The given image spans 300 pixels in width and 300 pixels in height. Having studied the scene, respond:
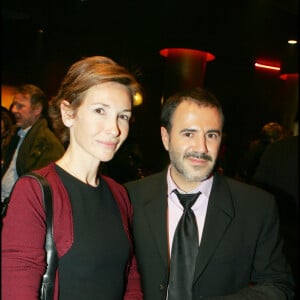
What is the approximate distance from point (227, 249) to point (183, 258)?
20 centimetres

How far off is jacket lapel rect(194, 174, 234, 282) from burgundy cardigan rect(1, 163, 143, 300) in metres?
0.64

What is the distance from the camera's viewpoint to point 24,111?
3.01 meters

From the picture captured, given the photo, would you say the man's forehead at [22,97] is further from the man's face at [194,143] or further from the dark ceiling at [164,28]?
the man's face at [194,143]

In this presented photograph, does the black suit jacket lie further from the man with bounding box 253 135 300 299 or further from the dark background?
the dark background

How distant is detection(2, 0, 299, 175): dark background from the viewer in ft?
10.1

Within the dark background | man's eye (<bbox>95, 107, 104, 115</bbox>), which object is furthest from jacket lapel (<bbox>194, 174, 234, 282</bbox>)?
the dark background

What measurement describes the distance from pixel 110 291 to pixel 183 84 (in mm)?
4355

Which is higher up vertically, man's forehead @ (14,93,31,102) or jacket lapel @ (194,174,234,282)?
man's forehead @ (14,93,31,102)

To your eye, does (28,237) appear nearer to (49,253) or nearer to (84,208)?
(49,253)

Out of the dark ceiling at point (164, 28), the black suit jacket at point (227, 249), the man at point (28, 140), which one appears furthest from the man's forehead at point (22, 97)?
the black suit jacket at point (227, 249)

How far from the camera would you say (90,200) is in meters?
1.35

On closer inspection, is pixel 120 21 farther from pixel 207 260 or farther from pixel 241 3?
pixel 207 260

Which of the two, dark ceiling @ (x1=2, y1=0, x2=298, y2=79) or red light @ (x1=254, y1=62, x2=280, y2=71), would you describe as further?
red light @ (x1=254, y1=62, x2=280, y2=71)

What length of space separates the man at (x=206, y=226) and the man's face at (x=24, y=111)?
153 centimetres
